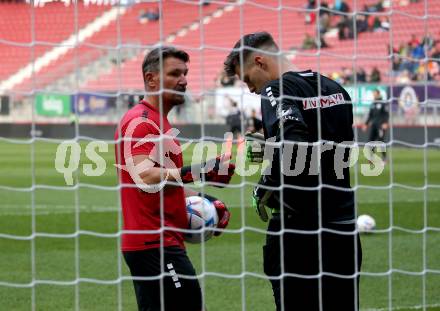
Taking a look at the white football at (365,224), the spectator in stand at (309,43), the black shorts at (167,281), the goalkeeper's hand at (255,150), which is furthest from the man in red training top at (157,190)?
the spectator in stand at (309,43)

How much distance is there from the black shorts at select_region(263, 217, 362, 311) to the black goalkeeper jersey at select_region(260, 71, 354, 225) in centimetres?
10

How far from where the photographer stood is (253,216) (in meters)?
10.2

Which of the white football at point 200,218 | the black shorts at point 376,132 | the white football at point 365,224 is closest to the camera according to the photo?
the white football at point 200,218

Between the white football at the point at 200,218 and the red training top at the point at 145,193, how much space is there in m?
0.22

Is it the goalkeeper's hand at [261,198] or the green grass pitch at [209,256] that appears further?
the green grass pitch at [209,256]

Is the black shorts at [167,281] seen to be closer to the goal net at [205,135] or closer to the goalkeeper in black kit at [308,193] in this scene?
the goal net at [205,135]

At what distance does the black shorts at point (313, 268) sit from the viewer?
400 centimetres

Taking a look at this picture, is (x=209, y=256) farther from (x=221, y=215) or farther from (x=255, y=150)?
(x=255, y=150)

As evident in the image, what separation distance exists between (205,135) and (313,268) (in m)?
19.4

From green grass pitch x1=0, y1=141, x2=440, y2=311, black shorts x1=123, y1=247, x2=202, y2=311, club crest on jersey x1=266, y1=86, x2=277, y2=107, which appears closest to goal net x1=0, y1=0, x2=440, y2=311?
green grass pitch x1=0, y1=141, x2=440, y2=311

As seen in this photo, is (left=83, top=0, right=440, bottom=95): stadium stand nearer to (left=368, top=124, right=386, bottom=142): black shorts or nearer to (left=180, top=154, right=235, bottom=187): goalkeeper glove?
(left=368, top=124, right=386, bottom=142): black shorts

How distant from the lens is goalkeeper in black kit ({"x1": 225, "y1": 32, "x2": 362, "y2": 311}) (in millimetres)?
3912

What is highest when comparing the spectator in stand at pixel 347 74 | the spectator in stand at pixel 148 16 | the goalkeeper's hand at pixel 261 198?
the spectator in stand at pixel 148 16

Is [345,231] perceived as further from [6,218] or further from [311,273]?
[6,218]
